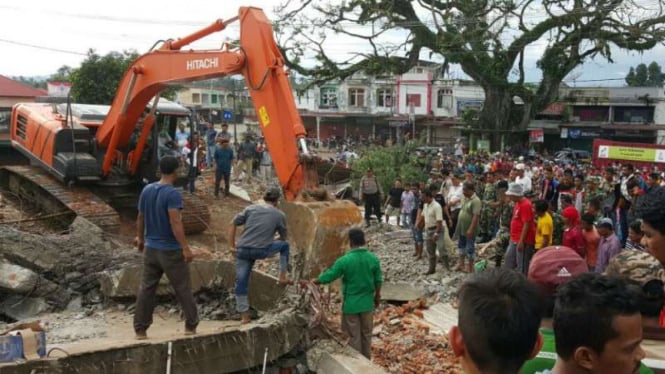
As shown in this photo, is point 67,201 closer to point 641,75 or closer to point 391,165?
point 391,165

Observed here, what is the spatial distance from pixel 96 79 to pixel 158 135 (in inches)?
760

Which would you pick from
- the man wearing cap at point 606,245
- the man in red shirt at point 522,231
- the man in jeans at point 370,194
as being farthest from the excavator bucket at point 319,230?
the man in jeans at point 370,194

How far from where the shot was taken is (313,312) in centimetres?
602

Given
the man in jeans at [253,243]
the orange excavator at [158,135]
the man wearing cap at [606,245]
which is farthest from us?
the man wearing cap at [606,245]

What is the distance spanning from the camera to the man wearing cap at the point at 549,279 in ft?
8.20

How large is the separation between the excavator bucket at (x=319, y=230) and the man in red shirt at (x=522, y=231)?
2.62m

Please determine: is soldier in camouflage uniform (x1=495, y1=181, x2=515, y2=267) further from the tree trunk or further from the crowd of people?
the tree trunk

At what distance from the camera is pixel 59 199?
1091 cm

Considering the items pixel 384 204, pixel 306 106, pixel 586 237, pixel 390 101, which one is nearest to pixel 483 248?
pixel 586 237

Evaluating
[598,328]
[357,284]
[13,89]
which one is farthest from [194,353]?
[13,89]

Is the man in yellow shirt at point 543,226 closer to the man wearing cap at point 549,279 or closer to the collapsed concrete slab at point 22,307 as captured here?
the man wearing cap at point 549,279

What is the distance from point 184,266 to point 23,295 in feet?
8.14

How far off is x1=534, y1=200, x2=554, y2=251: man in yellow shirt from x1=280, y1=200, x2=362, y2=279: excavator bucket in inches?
106

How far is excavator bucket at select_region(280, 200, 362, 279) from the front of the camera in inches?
279
